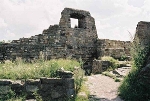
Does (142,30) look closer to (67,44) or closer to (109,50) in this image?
(109,50)

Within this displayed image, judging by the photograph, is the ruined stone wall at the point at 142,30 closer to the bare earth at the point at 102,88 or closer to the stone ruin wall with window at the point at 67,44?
the bare earth at the point at 102,88

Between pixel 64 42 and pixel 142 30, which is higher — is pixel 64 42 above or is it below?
below

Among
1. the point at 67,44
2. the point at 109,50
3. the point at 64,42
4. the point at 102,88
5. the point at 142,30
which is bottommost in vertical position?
the point at 102,88

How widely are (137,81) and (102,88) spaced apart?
215 centimetres

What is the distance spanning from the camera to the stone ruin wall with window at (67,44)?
14193 millimetres

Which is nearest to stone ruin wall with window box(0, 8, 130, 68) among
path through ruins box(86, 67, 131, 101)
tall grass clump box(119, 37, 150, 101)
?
path through ruins box(86, 67, 131, 101)

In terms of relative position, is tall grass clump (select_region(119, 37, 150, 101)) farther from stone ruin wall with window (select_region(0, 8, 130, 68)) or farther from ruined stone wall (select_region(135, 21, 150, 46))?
stone ruin wall with window (select_region(0, 8, 130, 68))

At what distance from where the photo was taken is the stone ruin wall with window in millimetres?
14193

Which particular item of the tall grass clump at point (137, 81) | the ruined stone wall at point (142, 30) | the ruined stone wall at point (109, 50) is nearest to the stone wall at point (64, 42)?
the ruined stone wall at point (109, 50)

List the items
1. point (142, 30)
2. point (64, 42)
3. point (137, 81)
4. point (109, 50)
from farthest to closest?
point (109, 50) → point (64, 42) → point (142, 30) → point (137, 81)

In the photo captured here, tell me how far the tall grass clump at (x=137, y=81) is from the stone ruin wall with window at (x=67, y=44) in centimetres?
522

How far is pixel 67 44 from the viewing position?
16.2 metres

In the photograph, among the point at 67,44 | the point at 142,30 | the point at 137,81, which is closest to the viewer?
the point at 137,81

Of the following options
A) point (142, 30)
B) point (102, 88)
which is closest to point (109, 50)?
point (142, 30)
